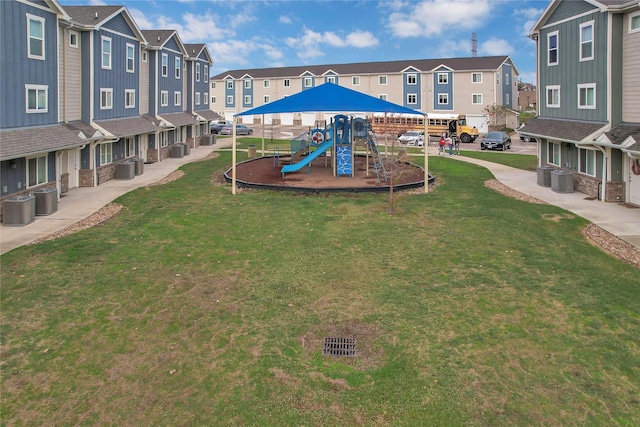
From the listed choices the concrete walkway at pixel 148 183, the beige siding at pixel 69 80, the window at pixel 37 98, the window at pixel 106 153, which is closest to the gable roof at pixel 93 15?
the beige siding at pixel 69 80

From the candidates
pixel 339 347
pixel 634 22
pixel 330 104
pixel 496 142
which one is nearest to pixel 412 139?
pixel 496 142

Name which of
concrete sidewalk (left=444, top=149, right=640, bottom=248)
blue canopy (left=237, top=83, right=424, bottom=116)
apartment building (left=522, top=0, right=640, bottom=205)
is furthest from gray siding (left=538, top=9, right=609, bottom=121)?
blue canopy (left=237, top=83, right=424, bottom=116)

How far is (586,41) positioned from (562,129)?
4042mm

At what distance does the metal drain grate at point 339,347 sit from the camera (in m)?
8.45

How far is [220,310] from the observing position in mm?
10086

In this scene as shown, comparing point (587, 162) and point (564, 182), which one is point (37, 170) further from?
point (587, 162)

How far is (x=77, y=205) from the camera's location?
2000 cm

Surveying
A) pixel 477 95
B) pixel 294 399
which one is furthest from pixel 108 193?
pixel 477 95

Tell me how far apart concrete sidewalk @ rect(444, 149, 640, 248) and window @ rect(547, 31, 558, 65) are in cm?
623

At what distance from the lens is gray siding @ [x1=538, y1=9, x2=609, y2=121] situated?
67.6 feet

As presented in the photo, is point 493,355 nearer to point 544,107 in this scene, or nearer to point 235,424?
point 235,424

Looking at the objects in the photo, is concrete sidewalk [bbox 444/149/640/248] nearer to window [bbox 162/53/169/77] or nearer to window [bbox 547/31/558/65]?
window [bbox 547/31/558/65]

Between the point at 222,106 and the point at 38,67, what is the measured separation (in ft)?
233

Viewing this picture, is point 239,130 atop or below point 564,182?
atop
